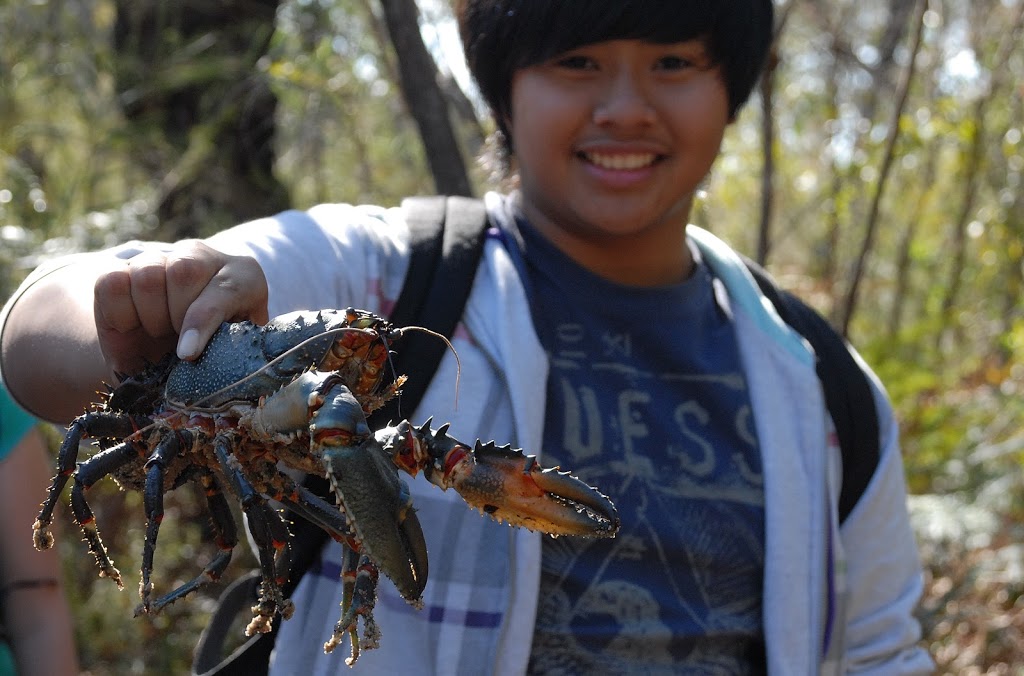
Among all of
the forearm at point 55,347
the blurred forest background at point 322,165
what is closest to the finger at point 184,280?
the forearm at point 55,347

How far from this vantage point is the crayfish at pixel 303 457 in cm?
121

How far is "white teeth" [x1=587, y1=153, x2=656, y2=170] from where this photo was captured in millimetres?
2232

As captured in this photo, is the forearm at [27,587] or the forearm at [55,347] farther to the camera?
the forearm at [27,587]

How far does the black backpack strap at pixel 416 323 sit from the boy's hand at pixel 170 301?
0.39 metres

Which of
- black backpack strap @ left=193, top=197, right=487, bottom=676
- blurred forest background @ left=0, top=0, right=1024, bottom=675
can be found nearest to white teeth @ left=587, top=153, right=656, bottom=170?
black backpack strap @ left=193, top=197, right=487, bottom=676

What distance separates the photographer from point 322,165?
236 inches

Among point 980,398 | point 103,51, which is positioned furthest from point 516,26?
point 980,398

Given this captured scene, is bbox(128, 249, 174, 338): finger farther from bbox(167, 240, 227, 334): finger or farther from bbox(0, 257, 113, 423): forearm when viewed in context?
bbox(0, 257, 113, 423): forearm

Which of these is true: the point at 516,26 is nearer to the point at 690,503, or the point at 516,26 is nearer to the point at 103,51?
the point at 690,503

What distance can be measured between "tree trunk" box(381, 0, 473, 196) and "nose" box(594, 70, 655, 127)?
119 centimetres

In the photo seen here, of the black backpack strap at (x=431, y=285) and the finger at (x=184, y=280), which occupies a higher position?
the finger at (x=184, y=280)

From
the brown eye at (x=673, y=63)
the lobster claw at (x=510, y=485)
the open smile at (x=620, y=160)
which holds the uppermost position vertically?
the brown eye at (x=673, y=63)

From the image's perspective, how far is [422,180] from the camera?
6359 mm

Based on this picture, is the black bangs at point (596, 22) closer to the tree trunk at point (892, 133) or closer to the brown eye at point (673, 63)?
the brown eye at point (673, 63)
